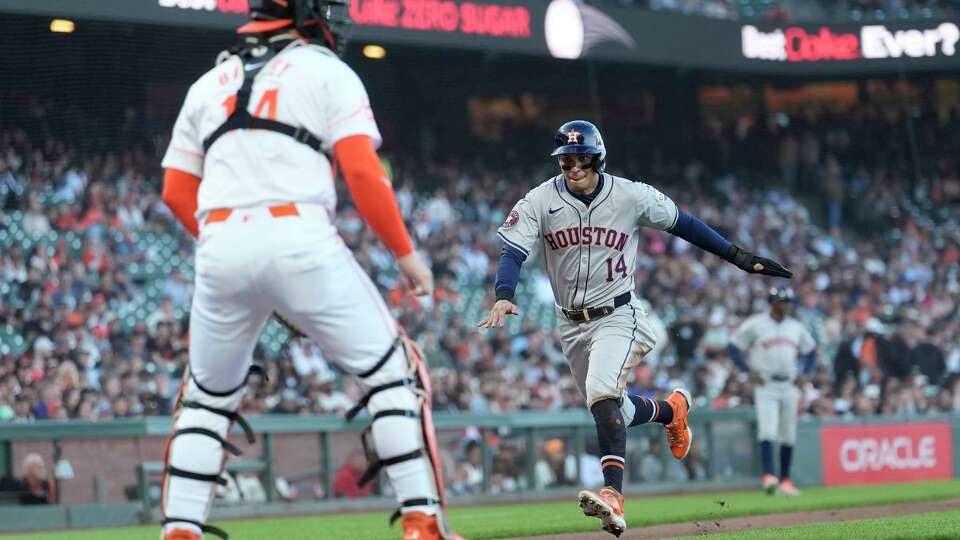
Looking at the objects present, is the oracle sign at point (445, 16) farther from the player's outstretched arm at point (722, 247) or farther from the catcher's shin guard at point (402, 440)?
the catcher's shin guard at point (402, 440)

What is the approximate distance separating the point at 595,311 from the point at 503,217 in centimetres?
1580

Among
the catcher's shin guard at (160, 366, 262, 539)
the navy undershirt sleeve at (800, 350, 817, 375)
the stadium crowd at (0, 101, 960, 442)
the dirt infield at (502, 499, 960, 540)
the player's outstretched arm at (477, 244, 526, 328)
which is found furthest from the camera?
the stadium crowd at (0, 101, 960, 442)

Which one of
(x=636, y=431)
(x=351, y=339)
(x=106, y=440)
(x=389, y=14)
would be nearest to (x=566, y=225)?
(x=351, y=339)

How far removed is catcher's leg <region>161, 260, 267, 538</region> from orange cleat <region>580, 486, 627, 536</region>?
256 centimetres

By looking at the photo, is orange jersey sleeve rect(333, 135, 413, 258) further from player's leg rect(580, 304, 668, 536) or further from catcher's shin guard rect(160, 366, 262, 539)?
player's leg rect(580, 304, 668, 536)

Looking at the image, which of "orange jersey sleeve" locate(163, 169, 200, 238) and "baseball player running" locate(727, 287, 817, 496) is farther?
"baseball player running" locate(727, 287, 817, 496)

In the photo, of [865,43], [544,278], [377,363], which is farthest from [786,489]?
[865,43]

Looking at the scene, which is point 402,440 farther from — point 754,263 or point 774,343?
point 774,343

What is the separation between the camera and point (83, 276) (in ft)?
59.0

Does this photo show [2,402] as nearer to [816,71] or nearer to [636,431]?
[636,431]

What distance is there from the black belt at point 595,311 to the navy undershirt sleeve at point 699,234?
0.49 m

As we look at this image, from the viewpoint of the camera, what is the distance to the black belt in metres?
8.53

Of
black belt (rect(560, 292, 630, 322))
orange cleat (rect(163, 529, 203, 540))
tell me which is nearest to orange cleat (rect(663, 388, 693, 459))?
black belt (rect(560, 292, 630, 322))

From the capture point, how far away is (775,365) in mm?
16078
